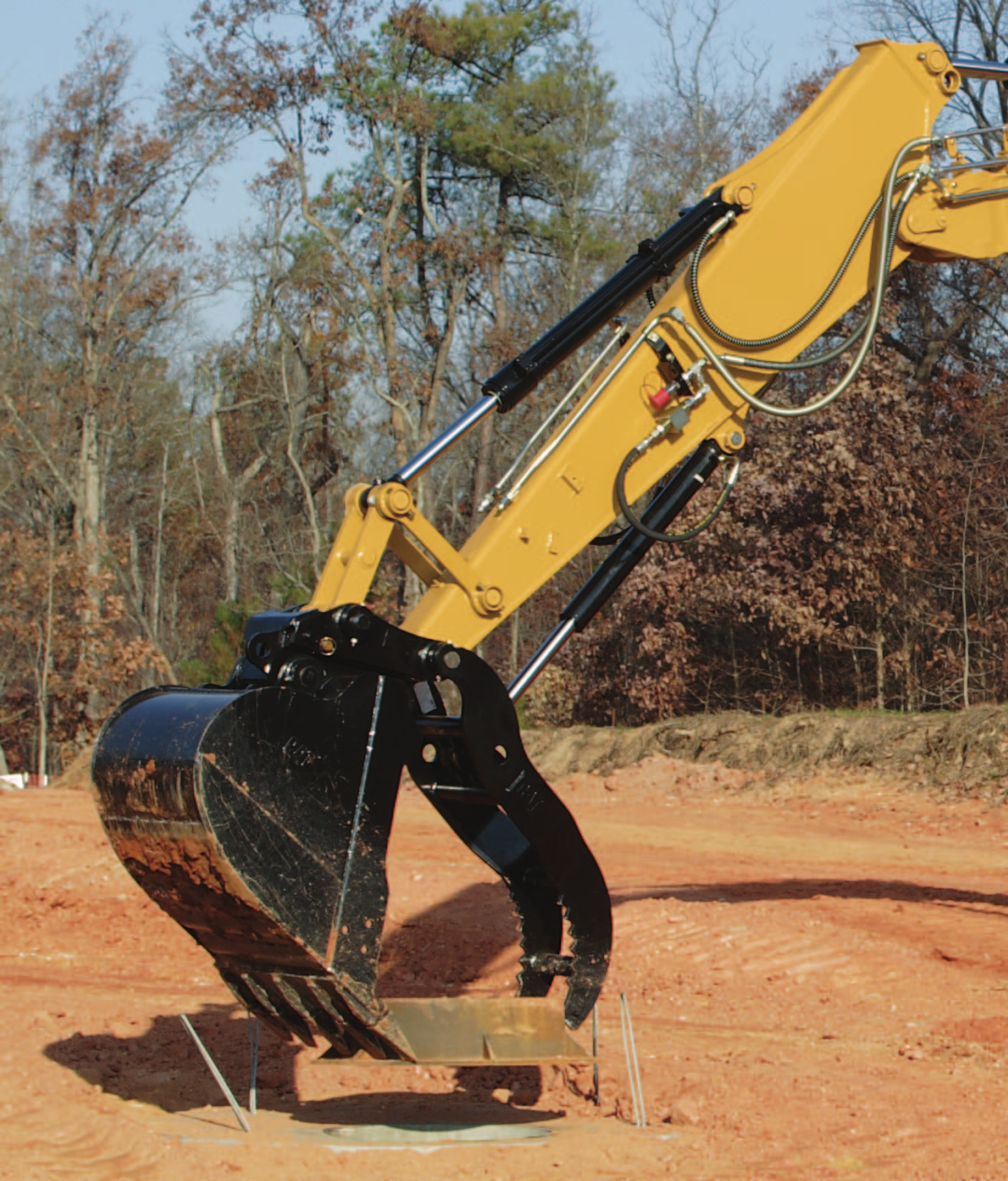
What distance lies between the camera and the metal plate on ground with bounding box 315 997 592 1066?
5.14 m

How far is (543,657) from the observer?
596cm

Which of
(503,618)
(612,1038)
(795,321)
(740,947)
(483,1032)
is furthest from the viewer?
(740,947)

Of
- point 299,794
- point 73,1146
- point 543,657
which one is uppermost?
point 543,657

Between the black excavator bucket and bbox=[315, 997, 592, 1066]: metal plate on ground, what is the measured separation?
0.09 meters

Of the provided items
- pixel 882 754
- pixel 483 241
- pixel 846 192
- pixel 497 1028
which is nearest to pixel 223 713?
pixel 497 1028

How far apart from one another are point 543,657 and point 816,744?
13253mm

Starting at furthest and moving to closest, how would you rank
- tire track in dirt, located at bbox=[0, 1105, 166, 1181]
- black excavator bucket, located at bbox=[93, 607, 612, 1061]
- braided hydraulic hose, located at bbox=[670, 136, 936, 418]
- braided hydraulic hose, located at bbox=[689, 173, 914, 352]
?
braided hydraulic hose, located at bbox=[689, 173, 914, 352]
braided hydraulic hose, located at bbox=[670, 136, 936, 418]
tire track in dirt, located at bbox=[0, 1105, 166, 1181]
black excavator bucket, located at bbox=[93, 607, 612, 1061]

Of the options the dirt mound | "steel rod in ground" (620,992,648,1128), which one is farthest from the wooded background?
"steel rod in ground" (620,992,648,1128)

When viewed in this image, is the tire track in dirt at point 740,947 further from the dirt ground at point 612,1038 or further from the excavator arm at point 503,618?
the excavator arm at point 503,618

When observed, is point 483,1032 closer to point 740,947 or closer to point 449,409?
point 740,947

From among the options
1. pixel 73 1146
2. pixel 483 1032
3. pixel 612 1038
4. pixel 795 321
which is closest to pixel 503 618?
pixel 483 1032

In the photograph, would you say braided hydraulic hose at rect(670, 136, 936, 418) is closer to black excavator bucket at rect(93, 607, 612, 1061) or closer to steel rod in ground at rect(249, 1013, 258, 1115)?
black excavator bucket at rect(93, 607, 612, 1061)

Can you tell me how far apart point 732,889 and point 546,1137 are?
5599mm

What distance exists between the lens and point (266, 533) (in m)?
38.4
